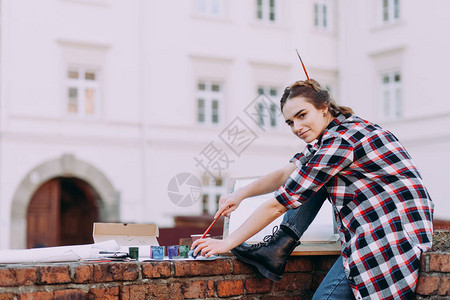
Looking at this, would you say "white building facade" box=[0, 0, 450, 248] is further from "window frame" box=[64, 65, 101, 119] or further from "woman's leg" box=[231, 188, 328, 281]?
"woman's leg" box=[231, 188, 328, 281]

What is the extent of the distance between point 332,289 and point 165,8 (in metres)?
15.2

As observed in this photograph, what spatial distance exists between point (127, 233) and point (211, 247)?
1.82ft

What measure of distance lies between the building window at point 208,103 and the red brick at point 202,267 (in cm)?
1483

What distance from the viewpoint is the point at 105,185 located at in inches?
645

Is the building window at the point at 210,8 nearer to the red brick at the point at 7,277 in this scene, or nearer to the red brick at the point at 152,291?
the red brick at the point at 152,291

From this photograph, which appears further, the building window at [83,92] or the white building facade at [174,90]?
the building window at [83,92]

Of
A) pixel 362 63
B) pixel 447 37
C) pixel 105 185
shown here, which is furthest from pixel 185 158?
pixel 447 37

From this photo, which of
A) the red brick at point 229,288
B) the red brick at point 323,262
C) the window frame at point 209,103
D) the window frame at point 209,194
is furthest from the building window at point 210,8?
the red brick at point 229,288

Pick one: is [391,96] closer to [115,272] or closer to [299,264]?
[299,264]

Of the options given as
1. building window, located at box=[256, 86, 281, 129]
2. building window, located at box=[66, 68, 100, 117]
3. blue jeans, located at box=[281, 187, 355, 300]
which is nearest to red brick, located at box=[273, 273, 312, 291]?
blue jeans, located at box=[281, 187, 355, 300]

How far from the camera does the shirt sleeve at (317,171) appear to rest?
2.68m

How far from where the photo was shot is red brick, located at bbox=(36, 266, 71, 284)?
2533 mm

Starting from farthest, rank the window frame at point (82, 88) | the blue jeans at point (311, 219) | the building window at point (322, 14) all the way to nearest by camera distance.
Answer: the building window at point (322, 14) → the window frame at point (82, 88) → the blue jeans at point (311, 219)

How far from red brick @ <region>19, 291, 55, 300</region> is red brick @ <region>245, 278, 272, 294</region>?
0.84 meters
